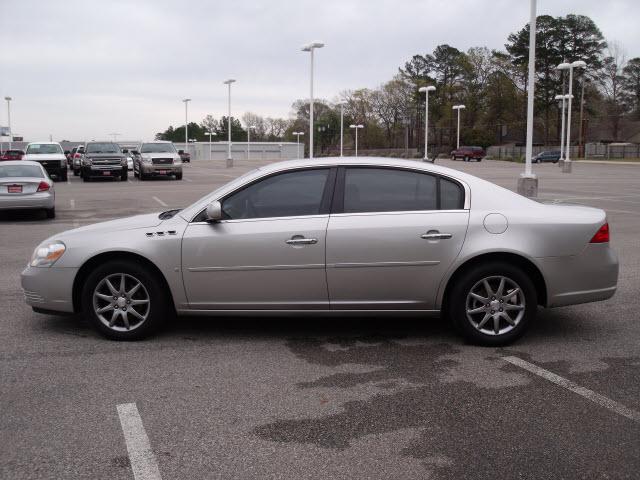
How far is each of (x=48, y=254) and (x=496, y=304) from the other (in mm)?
3780

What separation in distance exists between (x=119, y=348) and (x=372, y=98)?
113274 millimetres

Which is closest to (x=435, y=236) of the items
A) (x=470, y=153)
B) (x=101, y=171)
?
(x=101, y=171)

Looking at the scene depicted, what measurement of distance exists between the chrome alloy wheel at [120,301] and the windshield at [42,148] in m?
29.2

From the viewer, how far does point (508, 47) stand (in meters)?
95.8

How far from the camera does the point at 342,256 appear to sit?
5.38 meters

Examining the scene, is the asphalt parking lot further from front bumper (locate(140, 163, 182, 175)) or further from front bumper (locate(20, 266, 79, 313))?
front bumper (locate(140, 163, 182, 175))

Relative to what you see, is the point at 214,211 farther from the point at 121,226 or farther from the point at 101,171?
the point at 101,171

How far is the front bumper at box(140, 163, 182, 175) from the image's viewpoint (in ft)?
107

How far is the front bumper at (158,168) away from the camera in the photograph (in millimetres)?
32719

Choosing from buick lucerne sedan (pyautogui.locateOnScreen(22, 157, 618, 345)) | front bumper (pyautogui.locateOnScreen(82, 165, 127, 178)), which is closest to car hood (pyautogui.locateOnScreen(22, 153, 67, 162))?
front bumper (pyautogui.locateOnScreen(82, 165, 127, 178))

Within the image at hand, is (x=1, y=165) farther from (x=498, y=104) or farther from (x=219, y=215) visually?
(x=498, y=104)

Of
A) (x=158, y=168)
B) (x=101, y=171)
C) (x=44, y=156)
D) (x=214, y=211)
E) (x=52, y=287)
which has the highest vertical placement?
(x=44, y=156)

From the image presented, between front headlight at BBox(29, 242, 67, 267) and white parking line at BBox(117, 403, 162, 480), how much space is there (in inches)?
75.3

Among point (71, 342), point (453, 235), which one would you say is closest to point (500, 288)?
point (453, 235)
